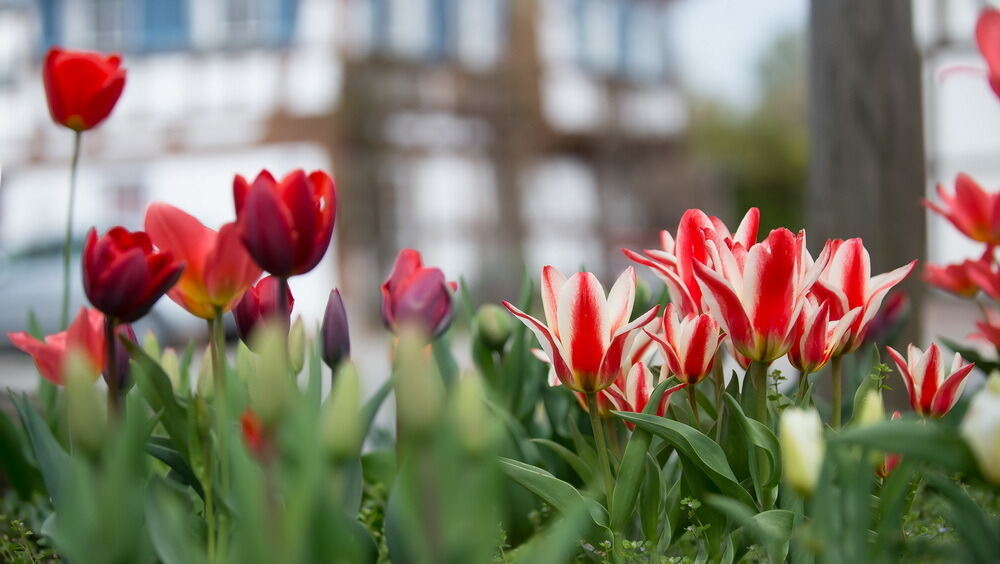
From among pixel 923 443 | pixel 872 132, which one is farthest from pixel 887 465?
pixel 872 132

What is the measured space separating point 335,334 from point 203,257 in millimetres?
170

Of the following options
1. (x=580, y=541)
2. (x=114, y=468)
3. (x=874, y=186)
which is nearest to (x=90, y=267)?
(x=114, y=468)

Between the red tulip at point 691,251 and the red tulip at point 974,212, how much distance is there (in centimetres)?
36

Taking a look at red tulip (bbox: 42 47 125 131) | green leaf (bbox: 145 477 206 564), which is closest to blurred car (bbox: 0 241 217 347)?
red tulip (bbox: 42 47 125 131)

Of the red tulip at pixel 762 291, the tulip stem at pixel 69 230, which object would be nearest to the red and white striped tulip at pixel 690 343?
the red tulip at pixel 762 291

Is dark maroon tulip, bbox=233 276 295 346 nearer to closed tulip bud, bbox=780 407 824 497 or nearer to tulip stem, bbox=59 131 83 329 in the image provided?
tulip stem, bbox=59 131 83 329

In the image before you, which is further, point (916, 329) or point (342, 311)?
point (916, 329)

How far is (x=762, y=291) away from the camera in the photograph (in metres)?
0.72

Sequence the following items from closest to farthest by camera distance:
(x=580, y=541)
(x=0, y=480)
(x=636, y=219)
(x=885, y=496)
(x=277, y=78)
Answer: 1. (x=885, y=496)
2. (x=580, y=541)
3. (x=0, y=480)
4. (x=277, y=78)
5. (x=636, y=219)

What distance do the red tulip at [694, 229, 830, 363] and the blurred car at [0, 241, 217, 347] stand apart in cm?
754

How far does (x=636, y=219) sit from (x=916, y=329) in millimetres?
11807

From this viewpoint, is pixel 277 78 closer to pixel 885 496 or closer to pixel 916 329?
pixel 916 329

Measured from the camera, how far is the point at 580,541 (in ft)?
2.59

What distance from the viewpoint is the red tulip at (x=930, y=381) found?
823 mm
